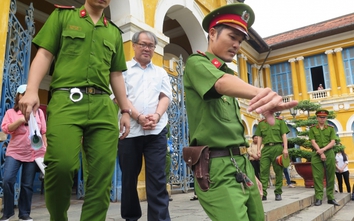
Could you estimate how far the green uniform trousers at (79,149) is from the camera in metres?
1.81

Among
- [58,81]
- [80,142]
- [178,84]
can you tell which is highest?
[178,84]

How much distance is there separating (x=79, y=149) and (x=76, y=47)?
679 mm

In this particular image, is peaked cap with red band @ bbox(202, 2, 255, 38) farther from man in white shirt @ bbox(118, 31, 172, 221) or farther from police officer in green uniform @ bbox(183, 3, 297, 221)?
man in white shirt @ bbox(118, 31, 172, 221)

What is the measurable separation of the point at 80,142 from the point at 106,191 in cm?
36

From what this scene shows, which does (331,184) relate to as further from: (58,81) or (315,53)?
(315,53)

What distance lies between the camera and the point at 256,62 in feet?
70.6

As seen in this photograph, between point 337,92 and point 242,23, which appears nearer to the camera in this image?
point 242,23

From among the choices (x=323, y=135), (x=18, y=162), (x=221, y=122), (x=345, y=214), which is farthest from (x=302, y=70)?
(x=221, y=122)

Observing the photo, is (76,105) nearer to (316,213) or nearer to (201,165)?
(201,165)

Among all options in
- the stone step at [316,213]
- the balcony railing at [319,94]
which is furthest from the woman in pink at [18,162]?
the balcony railing at [319,94]

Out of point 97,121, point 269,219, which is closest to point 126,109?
point 97,121

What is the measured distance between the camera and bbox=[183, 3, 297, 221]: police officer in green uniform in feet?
5.13

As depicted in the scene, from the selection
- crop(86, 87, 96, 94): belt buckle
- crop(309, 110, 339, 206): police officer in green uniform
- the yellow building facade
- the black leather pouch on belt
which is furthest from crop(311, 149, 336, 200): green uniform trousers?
the yellow building facade

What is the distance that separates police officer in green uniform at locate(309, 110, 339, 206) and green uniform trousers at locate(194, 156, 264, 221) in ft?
17.2
